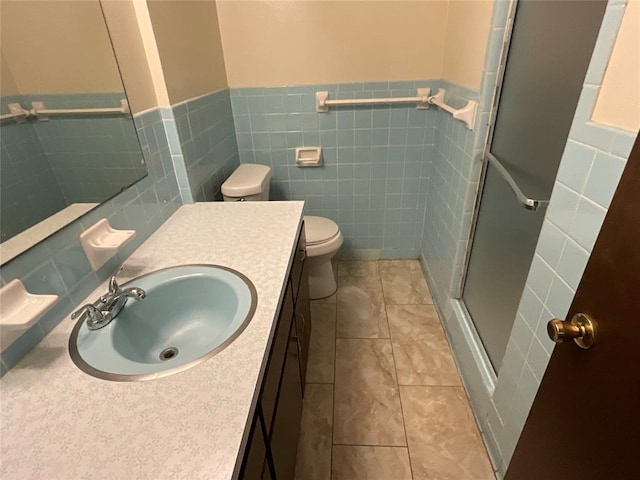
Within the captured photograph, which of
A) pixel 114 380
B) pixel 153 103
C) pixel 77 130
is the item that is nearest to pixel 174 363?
pixel 114 380

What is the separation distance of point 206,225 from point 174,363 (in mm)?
680

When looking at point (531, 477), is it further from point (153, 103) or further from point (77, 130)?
point (153, 103)

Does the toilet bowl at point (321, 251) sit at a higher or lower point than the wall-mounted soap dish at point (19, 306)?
lower

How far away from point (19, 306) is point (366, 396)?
1300 millimetres

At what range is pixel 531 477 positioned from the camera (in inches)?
34.2

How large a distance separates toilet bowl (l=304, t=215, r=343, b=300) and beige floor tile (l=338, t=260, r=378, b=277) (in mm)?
184

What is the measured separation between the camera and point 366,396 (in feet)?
5.10

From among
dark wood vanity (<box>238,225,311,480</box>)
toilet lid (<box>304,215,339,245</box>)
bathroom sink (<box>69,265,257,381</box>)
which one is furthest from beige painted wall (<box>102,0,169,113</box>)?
toilet lid (<box>304,215,339,245</box>)

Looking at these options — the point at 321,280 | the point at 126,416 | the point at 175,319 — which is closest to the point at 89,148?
the point at 175,319

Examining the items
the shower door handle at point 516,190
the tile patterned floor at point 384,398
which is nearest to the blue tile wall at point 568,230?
the shower door handle at point 516,190

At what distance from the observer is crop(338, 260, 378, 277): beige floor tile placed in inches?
94.7

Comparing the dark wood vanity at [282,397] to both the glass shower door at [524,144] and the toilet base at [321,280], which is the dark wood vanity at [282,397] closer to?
the toilet base at [321,280]

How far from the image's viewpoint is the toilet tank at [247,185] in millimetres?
1724

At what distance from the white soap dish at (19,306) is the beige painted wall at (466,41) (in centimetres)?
161
